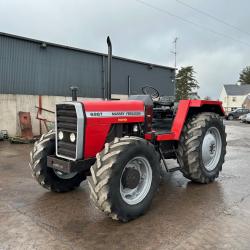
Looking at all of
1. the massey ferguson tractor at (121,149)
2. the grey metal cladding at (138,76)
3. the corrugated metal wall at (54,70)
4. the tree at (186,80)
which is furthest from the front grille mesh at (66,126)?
the tree at (186,80)

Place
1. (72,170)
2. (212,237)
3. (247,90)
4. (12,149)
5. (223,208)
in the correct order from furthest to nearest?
(247,90) → (12,149) → (223,208) → (72,170) → (212,237)

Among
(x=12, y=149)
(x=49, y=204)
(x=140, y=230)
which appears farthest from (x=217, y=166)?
(x=12, y=149)

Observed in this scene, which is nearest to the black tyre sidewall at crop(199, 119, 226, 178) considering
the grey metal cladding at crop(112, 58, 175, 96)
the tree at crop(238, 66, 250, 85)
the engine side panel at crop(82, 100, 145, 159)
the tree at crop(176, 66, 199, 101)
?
the engine side panel at crop(82, 100, 145, 159)

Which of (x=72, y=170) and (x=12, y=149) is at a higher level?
(x=72, y=170)

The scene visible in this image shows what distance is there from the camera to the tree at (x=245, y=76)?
84194 mm

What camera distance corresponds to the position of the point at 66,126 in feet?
14.2

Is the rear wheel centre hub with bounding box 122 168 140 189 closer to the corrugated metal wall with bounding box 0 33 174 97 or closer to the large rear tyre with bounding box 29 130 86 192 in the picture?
the large rear tyre with bounding box 29 130 86 192

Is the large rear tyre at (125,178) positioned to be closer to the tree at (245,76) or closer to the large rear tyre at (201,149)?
the large rear tyre at (201,149)

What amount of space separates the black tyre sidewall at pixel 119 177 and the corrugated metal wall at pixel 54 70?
10581 millimetres

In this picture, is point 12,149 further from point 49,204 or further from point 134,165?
point 134,165

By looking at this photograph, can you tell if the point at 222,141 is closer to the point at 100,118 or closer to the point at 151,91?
the point at 151,91

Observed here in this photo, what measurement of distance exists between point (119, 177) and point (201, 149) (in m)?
2.22

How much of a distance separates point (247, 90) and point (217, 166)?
61.8m

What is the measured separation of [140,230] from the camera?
3.65 meters
